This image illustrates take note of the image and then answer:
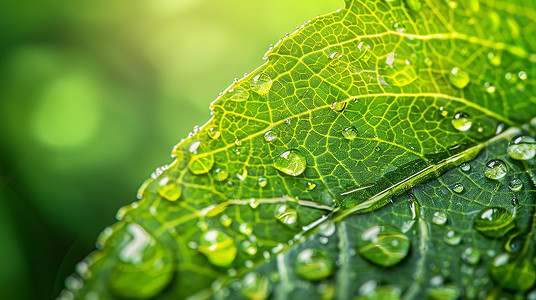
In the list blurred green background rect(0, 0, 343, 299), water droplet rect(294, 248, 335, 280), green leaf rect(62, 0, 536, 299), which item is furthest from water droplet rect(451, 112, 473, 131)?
blurred green background rect(0, 0, 343, 299)

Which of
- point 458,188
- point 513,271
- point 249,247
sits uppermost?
point 249,247

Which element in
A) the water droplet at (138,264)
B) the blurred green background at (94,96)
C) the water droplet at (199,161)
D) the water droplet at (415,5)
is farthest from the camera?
the blurred green background at (94,96)

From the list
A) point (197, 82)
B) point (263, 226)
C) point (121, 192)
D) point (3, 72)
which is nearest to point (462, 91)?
point (263, 226)

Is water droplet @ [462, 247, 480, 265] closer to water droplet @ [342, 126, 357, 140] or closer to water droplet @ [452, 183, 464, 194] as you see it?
water droplet @ [452, 183, 464, 194]

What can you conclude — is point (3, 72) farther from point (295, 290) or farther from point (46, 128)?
point (295, 290)

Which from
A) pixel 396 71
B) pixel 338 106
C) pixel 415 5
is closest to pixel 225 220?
pixel 338 106

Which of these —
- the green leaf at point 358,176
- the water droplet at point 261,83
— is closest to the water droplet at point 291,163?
the green leaf at point 358,176

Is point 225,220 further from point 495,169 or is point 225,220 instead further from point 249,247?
point 495,169

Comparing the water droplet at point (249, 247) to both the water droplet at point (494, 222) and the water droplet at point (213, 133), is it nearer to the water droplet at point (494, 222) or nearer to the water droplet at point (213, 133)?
the water droplet at point (213, 133)
